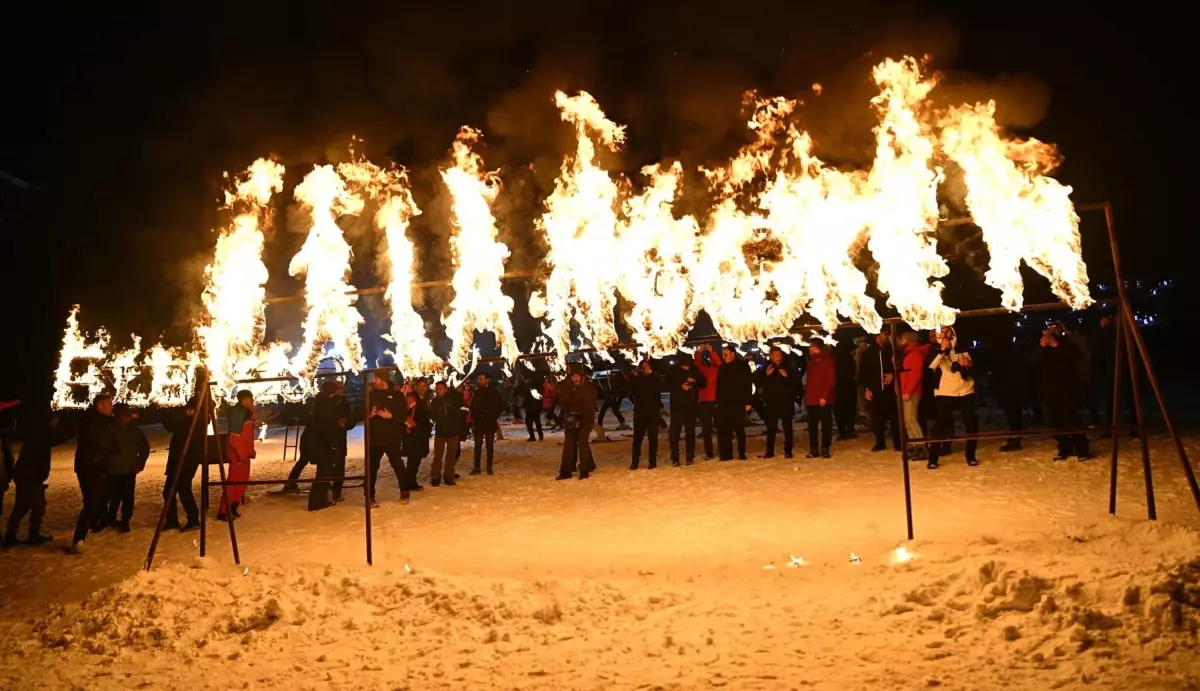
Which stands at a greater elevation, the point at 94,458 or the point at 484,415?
the point at 484,415

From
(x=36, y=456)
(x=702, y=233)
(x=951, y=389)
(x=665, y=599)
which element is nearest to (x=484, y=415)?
A: (x=702, y=233)

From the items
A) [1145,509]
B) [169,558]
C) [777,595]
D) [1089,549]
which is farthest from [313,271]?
[1145,509]

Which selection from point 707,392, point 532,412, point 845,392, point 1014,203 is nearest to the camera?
point 1014,203

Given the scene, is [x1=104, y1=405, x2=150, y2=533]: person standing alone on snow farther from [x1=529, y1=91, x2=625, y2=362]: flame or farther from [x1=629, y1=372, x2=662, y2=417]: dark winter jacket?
[x1=629, y1=372, x2=662, y2=417]: dark winter jacket

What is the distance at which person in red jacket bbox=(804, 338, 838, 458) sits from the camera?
12820mm

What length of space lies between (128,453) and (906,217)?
34.6 feet

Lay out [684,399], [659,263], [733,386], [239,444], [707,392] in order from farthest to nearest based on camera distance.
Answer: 1. [659,263]
2. [707,392]
3. [684,399]
4. [733,386]
5. [239,444]

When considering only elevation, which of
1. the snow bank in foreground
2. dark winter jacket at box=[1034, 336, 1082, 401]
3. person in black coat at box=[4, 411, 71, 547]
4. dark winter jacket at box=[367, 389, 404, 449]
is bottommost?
the snow bank in foreground

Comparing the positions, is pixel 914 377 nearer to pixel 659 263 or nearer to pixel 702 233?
pixel 702 233

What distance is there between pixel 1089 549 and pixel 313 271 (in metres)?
9.31

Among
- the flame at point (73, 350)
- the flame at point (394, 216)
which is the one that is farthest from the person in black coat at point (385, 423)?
the flame at point (73, 350)

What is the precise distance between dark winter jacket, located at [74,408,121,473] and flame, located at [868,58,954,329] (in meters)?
10.1

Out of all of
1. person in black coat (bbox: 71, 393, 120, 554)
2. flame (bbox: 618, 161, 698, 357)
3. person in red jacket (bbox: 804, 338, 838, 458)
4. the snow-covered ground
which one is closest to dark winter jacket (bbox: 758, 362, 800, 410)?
person in red jacket (bbox: 804, 338, 838, 458)

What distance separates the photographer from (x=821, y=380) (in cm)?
1282
